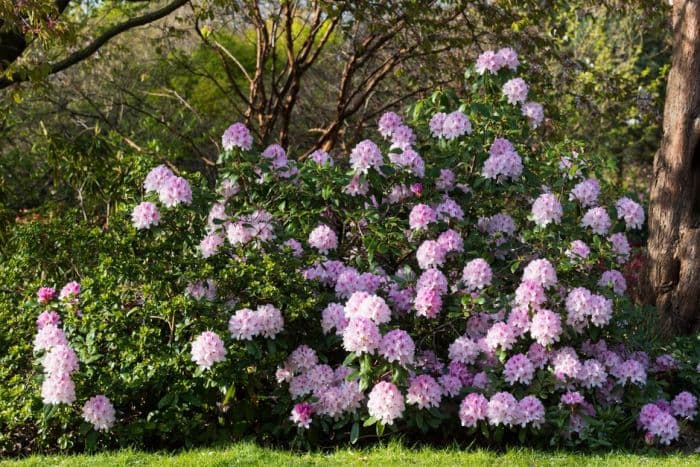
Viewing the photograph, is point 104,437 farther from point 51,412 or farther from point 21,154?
point 21,154

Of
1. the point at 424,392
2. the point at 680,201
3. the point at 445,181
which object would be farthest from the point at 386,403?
the point at 680,201

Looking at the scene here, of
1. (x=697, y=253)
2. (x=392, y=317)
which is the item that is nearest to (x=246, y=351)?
(x=392, y=317)

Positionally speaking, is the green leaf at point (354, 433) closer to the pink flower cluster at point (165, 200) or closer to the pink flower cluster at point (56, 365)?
the pink flower cluster at point (56, 365)

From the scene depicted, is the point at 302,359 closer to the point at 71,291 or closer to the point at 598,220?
the point at 71,291

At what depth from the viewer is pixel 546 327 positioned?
4941 millimetres

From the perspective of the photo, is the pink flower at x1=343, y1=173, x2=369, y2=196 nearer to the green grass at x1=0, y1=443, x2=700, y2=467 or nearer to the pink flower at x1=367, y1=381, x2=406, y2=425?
the pink flower at x1=367, y1=381, x2=406, y2=425

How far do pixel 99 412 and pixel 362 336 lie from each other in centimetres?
151

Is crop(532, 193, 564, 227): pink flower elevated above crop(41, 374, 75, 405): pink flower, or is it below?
above

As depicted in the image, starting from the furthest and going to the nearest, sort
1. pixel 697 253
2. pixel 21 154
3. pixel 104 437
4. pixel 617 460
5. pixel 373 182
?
pixel 21 154, pixel 697 253, pixel 373 182, pixel 104 437, pixel 617 460

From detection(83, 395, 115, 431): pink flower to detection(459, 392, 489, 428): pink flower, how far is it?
1936 millimetres

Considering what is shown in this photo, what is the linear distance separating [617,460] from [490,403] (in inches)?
28.4

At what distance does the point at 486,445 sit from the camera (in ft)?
16.6

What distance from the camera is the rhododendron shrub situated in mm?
4898

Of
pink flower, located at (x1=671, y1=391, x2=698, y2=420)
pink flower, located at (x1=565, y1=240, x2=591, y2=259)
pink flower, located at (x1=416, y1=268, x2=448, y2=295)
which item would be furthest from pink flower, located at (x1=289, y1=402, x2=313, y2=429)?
pink flower, located at (x1=671, y1=391, x2=698, y2=420)
